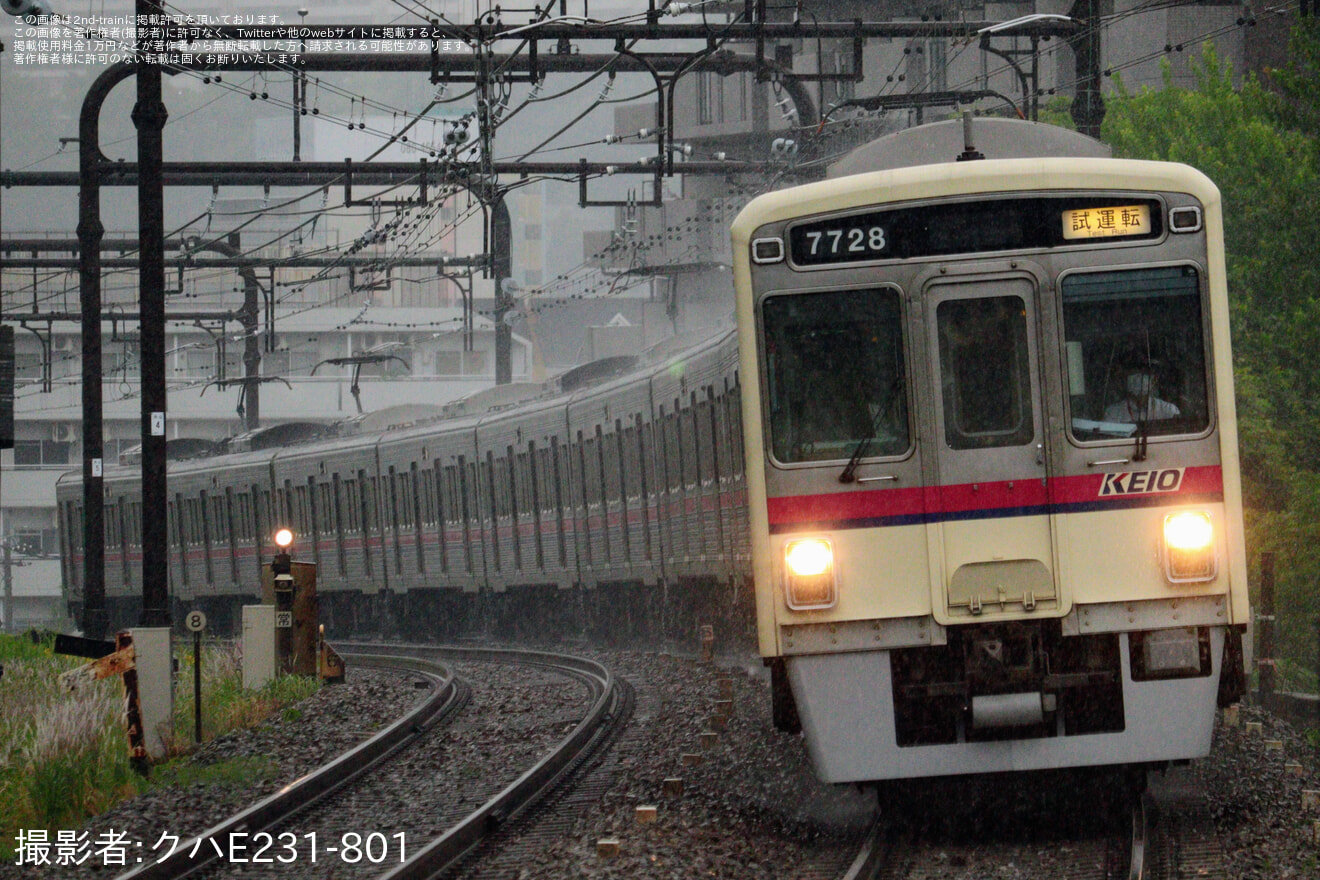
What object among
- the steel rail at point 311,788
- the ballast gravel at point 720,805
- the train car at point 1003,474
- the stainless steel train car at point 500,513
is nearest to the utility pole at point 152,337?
the stainless steel train car at point 500,513

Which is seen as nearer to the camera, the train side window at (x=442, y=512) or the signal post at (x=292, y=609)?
the signal post at (x=292, y=609)

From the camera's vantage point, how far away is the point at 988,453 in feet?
25.2

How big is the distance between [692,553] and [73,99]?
9450 centimetres

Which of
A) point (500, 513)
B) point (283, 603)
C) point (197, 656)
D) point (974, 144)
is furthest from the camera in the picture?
point (500, 513)

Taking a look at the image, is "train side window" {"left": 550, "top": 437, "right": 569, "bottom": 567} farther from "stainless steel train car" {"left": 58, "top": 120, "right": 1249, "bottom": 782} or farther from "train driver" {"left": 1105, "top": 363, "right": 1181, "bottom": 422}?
"train driver" {"left": 1105, "top": 363, "right": 1181, "bottom": 422}

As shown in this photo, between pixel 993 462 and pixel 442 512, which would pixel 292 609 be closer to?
pixel 993 462

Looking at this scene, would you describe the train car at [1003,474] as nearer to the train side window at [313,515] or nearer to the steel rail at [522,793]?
the steel rail at [522,793]

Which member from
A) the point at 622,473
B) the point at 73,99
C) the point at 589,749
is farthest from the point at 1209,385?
the point at 73,99

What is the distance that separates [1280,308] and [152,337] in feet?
46.7

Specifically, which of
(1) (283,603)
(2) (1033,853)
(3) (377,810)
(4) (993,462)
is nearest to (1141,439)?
(4) (993,462)

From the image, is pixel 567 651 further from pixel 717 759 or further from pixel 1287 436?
Answer: pixel 717 759

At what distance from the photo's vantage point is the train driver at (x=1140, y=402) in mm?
7641

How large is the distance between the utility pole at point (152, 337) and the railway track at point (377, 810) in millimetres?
2663

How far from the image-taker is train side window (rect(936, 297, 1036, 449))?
7.69 meters
